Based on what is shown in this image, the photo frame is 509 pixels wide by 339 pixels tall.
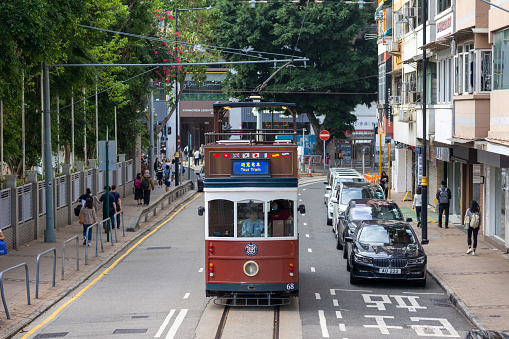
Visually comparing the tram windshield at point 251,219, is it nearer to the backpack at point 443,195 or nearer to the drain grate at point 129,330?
the drain grate at point 129,330

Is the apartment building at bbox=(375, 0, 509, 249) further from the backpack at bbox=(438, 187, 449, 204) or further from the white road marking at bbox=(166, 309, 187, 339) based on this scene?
the white road marking at bbox=(166, 309, 187, 339)

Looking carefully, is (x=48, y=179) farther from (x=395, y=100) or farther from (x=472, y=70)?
(x=395, y=100)

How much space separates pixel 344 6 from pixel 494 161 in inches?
1487

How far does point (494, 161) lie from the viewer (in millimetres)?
21594

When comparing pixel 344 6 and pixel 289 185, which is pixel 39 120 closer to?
pixel 289 185

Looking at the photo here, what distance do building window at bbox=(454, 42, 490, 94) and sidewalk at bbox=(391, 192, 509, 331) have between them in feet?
16.1

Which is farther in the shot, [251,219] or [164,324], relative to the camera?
[251,219]

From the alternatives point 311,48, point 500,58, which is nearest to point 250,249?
point 500,58

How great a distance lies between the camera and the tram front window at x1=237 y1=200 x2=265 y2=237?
585 inches

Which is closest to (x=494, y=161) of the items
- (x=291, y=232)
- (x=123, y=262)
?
(x=291, y=232)

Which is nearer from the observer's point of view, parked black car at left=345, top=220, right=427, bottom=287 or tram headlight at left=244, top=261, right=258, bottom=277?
tram headlight at left=244, top=261, right=258, bottom=277

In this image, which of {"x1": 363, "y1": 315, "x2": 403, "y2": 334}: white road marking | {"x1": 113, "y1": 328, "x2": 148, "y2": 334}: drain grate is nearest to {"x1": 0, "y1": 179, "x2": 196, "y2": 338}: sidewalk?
{"x1": 113, "y1": 328, "x2": 148, "y2": 334}: drain grate

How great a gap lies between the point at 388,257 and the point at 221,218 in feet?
15.2

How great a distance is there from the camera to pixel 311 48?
5912 centimetres
